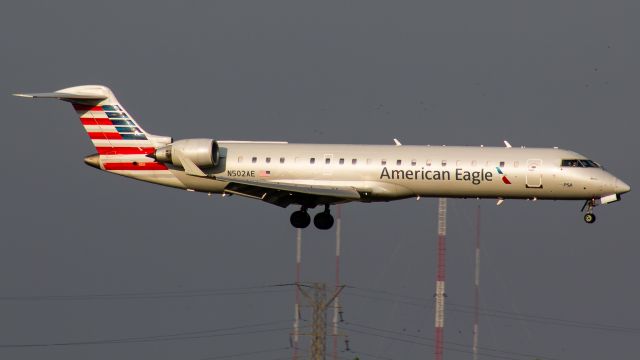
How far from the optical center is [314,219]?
199 ft

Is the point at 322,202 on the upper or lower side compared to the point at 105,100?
lower

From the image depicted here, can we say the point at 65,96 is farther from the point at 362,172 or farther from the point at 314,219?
the point at 362,172

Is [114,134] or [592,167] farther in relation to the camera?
[114,134]

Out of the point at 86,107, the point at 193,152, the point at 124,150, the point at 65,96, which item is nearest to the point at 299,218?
the point at 193,152

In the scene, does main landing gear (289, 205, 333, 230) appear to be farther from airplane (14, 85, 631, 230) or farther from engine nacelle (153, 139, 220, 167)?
engine nacelle (153, 139, 220, 167)

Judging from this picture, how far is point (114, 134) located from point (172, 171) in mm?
3217

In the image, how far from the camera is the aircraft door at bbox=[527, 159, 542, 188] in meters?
57.0

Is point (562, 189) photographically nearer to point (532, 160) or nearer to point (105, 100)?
point (532, 160)

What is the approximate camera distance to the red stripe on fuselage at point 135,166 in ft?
199

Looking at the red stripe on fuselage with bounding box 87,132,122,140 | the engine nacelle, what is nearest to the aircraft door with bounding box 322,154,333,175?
the engine nacelle

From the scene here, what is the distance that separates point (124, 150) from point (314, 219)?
8400 mm

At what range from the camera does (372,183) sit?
57906 mm

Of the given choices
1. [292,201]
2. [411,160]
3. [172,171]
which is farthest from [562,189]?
[172,171]

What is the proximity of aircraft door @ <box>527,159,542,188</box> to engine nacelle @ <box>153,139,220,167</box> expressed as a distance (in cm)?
1236
